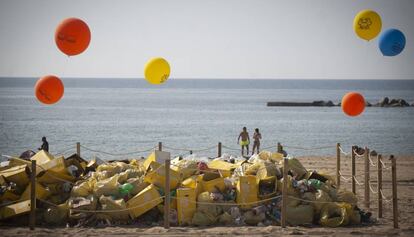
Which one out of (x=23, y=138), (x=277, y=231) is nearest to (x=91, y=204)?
(x=277, y=231)

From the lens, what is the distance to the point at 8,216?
458 inches

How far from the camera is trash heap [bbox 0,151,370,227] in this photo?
11.8 metres

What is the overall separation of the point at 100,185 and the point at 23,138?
29086 mm

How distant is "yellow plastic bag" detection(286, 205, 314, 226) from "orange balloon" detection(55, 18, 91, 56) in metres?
6.28

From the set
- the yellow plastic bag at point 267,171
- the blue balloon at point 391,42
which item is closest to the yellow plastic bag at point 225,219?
the yellow plastic bag at point 267,171

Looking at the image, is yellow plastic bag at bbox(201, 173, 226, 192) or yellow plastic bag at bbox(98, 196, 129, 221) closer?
yellow plastic bag at bbox(98, 196, 129, 221)

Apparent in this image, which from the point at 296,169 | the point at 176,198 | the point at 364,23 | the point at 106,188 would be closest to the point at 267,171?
the point at 296,169

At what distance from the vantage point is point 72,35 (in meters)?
13.4

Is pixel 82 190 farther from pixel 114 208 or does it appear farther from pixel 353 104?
pixel 353 104

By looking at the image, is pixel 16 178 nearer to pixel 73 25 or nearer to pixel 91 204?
pixel 91 204

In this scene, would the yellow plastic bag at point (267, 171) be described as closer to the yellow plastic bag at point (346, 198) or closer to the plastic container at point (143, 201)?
the yellow plastic bag at point (346, 198)

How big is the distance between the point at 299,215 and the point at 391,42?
696 centimetres

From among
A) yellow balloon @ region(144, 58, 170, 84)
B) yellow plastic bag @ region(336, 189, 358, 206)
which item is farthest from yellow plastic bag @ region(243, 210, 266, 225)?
yellow balloon @ region(144, 58, 170, 84)

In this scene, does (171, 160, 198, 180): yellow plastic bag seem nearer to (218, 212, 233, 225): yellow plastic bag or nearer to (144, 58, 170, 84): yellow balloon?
(218, 212, 233, 225): yellow plastic bag
